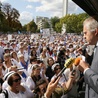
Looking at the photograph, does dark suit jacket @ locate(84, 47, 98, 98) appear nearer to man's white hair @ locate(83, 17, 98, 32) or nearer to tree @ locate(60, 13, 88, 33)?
man's white hair @ locate(83, 17, 98, 32)

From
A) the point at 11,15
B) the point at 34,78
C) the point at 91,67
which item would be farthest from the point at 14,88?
the point at 11,15

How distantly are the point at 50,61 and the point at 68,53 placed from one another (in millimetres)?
3447

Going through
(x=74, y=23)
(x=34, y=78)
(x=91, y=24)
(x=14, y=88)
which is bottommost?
(x=34, y=78)

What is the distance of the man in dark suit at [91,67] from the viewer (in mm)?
1853

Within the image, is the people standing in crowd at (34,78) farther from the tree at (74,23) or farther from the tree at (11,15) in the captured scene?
the tree at (11,15)

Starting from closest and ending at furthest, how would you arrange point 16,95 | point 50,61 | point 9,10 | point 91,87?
1. point 91,87
2. point 16,95
3. point 50,61
4. point 9,10

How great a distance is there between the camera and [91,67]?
198 centimetres

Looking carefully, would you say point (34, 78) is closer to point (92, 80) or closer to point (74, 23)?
point (92, 80)

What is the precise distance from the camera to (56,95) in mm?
3670

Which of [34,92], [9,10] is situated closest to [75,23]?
[9,10]

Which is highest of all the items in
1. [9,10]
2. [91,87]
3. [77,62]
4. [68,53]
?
[9,10]

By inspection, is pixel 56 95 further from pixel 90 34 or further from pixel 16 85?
pixel 90 34

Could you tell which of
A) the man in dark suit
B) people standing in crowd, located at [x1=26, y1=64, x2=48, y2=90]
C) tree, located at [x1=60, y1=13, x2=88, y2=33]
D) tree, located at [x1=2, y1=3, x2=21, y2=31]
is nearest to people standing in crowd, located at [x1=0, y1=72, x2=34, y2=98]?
people standing in crowd, located at [x1=26, y1=64, x2=48, y2=90]

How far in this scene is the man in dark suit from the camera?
1.85 meters
